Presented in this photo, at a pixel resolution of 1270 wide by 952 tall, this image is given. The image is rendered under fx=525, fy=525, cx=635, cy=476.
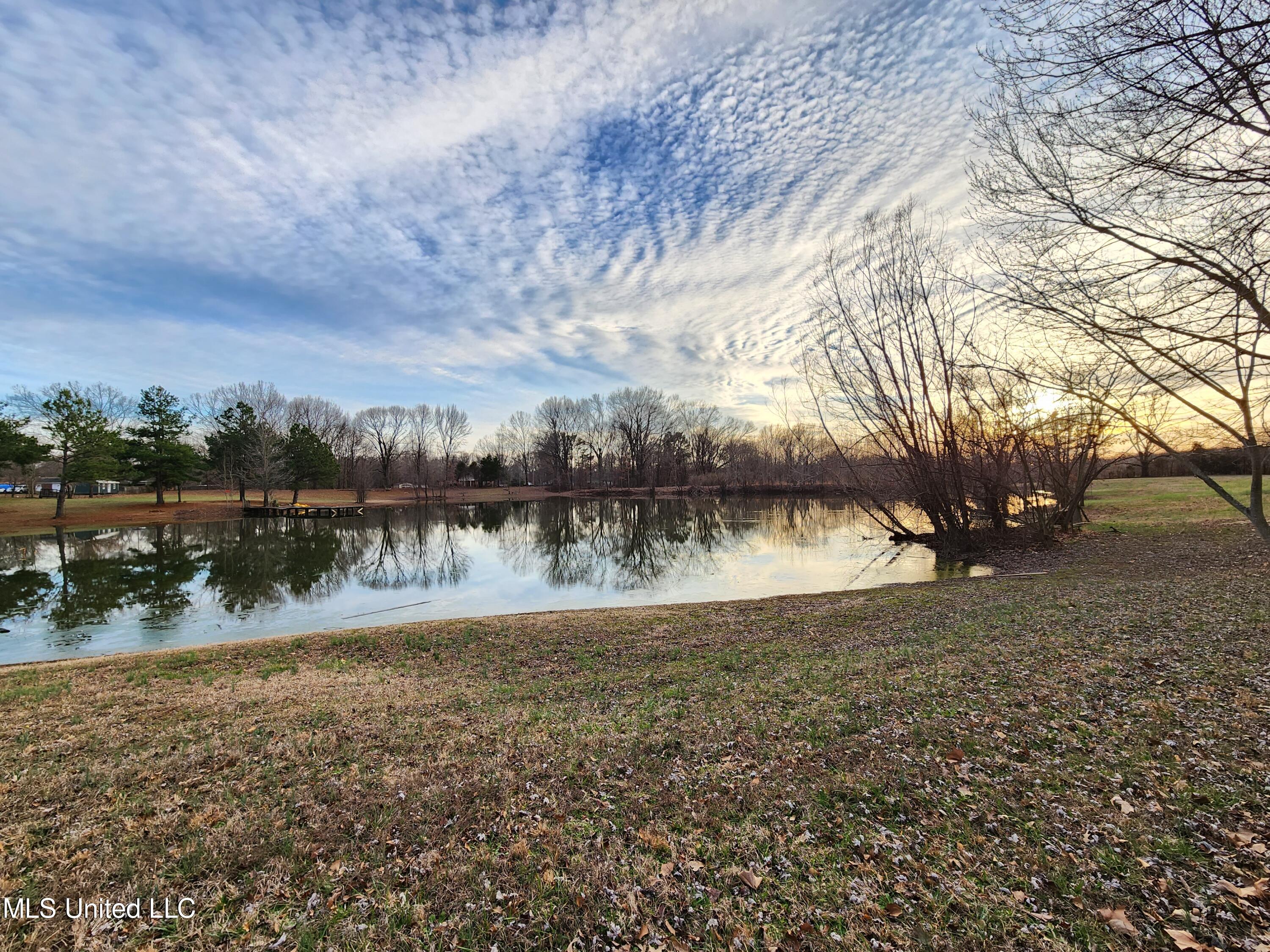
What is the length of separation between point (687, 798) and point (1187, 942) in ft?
8.24

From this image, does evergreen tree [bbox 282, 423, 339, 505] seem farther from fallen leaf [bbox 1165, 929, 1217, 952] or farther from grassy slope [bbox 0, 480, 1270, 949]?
fallen leaf [bbox 1165, 929, 1217, 952]

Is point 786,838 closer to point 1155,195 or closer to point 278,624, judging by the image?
point 1155,195

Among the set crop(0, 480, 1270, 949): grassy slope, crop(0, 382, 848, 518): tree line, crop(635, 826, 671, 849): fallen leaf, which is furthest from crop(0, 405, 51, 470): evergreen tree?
crop(635, 826, 671, 849): fallen leaf

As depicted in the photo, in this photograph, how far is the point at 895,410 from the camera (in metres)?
18.7

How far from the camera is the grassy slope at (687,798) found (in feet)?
8.70

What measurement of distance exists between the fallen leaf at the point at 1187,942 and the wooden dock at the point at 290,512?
156ft

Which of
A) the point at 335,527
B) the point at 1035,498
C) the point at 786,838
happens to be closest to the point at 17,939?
the point at 786,838

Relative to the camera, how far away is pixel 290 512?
41.2 m

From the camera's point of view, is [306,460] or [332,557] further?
[306,460]

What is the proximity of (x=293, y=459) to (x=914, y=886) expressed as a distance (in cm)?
5823

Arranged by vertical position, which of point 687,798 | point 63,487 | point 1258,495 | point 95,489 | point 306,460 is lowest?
point 687,798

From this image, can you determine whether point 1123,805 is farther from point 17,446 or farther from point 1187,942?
point 17,446

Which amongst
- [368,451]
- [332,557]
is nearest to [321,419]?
[368,451]

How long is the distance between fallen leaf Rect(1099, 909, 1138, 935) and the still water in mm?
11065
